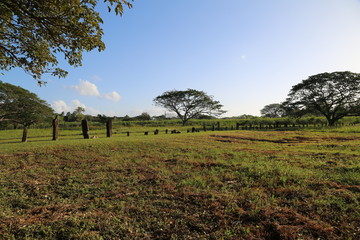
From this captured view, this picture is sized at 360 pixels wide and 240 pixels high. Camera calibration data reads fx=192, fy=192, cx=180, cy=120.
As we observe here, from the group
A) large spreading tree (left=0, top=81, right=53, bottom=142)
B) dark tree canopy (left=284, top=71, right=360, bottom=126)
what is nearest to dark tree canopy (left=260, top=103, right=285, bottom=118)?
dark tree canopy (left=284, top=71, right=360, bottom=126)

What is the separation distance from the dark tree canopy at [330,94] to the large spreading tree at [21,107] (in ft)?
151

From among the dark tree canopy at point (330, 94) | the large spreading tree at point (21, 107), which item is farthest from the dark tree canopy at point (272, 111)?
the large spreading tree at point (21, 107)

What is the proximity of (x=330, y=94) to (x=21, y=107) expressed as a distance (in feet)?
169

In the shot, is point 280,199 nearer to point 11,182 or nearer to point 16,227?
point 16,227

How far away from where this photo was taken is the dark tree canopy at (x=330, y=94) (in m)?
34.8

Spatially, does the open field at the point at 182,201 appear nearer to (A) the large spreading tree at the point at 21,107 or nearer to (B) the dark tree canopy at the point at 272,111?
(A) the large spreading tree at the point at 21,107

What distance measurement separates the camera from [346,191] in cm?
503

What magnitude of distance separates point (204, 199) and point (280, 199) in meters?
1.90

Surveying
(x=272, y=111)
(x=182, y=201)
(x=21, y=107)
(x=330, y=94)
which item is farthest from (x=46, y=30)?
(x=272, y=111)

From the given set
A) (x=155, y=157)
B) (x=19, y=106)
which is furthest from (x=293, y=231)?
(x=19, y=106)

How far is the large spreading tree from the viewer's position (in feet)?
83.5

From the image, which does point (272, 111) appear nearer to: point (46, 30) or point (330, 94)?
point (330, 94)

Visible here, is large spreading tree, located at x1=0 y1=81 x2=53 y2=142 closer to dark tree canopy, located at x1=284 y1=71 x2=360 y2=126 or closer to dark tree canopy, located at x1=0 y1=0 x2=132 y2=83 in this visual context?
dark tree canopy, located at x1=0 y1=0 x2=132 y2=83

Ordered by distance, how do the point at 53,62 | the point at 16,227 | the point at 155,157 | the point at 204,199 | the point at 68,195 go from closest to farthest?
1. the point at 16,227
2. the point at 204,199
3. the point at 68,195
4. the point at 53,62
5. the point at 155,157
